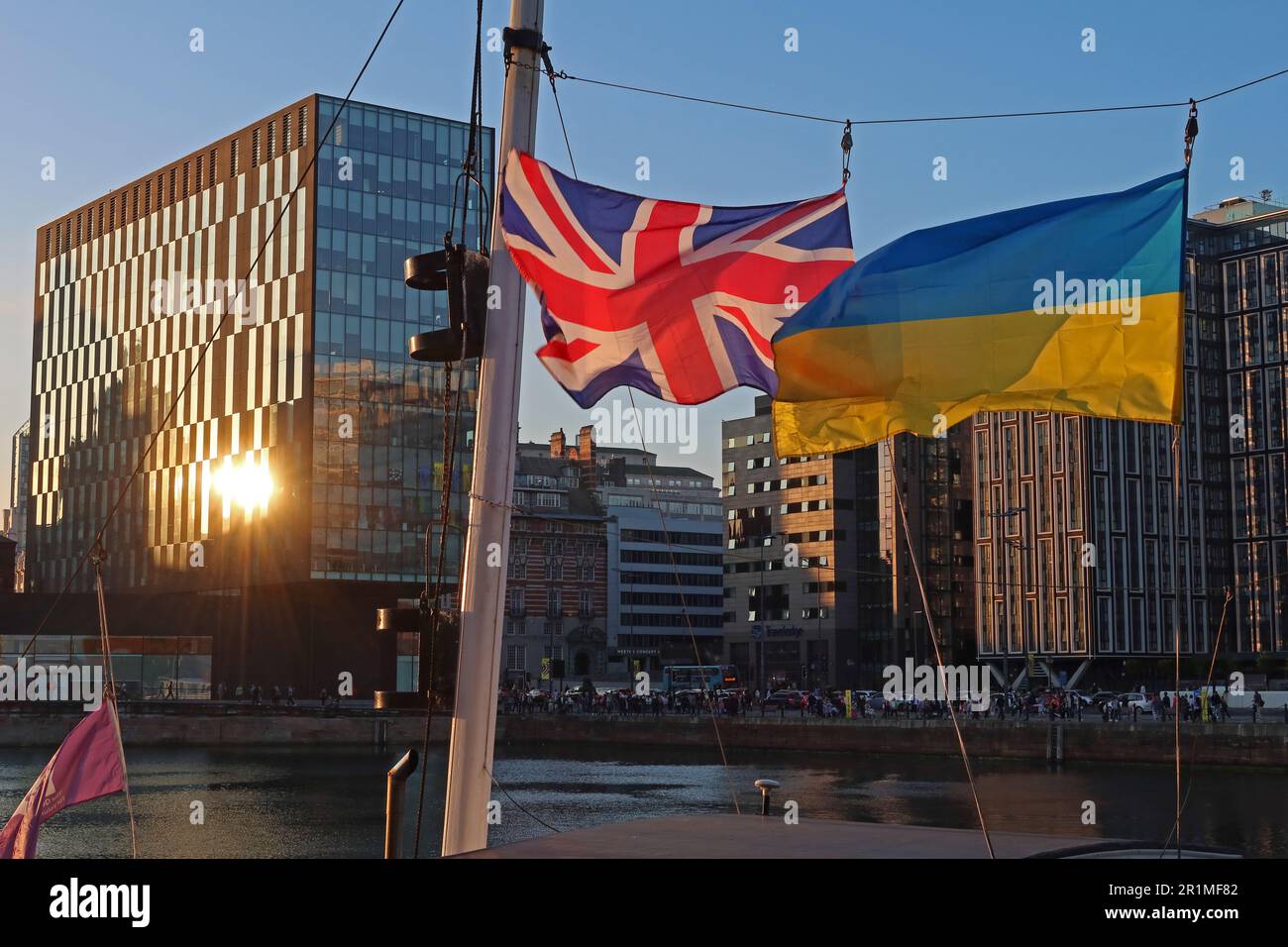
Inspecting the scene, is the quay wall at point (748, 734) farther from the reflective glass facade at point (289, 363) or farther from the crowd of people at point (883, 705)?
the reflective glass facade at point (289, 363)

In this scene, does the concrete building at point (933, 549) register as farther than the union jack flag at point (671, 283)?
Yes

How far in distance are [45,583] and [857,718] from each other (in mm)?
70928

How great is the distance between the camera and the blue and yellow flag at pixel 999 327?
9.91 metres

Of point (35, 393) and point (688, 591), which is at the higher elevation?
point (35, 393)

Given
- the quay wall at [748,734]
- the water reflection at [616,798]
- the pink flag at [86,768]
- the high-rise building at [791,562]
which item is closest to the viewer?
the pink flag at [86,768]

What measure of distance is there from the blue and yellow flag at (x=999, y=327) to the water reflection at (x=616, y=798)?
1078 inches

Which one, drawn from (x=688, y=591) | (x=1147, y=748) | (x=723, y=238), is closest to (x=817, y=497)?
(x=688, y=591)

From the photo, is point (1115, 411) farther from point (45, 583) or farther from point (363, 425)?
point (45, 583)

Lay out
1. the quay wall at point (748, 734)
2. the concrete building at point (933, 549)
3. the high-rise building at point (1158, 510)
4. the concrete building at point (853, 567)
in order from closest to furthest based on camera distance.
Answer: the quay wall at point (748, 734) → the high-rise building at point (1158, 510) → the concrete building at point (933, 549) → the concrete building at point (853, 567)

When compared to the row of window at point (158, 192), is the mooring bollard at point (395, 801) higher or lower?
lower

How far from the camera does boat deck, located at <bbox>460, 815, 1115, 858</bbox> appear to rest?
27.9ft

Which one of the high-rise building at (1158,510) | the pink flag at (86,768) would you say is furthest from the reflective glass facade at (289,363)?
the pink flag at (86,768)

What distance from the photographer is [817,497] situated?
149 meters

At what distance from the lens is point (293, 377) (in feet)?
322
